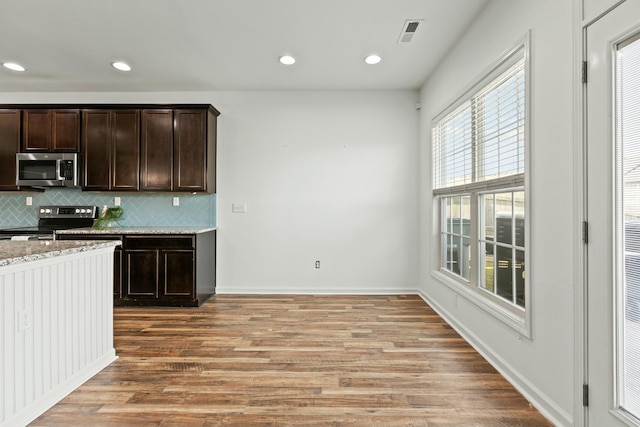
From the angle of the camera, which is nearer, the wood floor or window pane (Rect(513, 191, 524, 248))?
the wood floor

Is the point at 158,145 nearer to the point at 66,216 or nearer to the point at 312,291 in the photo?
the point at 66,216

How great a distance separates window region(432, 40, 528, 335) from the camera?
7.58 ft

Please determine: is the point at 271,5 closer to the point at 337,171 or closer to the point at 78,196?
the point at 337,171

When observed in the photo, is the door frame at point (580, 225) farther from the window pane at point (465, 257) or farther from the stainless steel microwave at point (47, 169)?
the stainless steel microwave at point (47, 169)

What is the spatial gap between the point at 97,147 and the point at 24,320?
3.05 m

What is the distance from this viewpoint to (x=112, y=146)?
4.26 m

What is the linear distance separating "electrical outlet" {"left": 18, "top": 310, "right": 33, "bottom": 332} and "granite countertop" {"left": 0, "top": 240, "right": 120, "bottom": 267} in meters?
0.29

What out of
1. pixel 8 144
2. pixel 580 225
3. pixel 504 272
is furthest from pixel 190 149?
pixel 580 225

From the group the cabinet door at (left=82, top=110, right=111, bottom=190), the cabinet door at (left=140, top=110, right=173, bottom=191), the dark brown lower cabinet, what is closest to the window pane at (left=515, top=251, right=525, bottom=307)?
the dark brown lower cabinet

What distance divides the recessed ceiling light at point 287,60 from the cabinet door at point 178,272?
93.8 inches

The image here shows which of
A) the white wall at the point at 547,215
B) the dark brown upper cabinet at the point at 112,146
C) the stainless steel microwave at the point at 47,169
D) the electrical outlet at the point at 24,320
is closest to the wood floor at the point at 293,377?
the white wall at the point at 547,215

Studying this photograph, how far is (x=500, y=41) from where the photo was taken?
8.08 ft

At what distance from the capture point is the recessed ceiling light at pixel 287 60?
3.60 m

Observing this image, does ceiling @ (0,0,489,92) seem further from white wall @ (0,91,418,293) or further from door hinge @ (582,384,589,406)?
door hinge @ (582,384,589,406)
